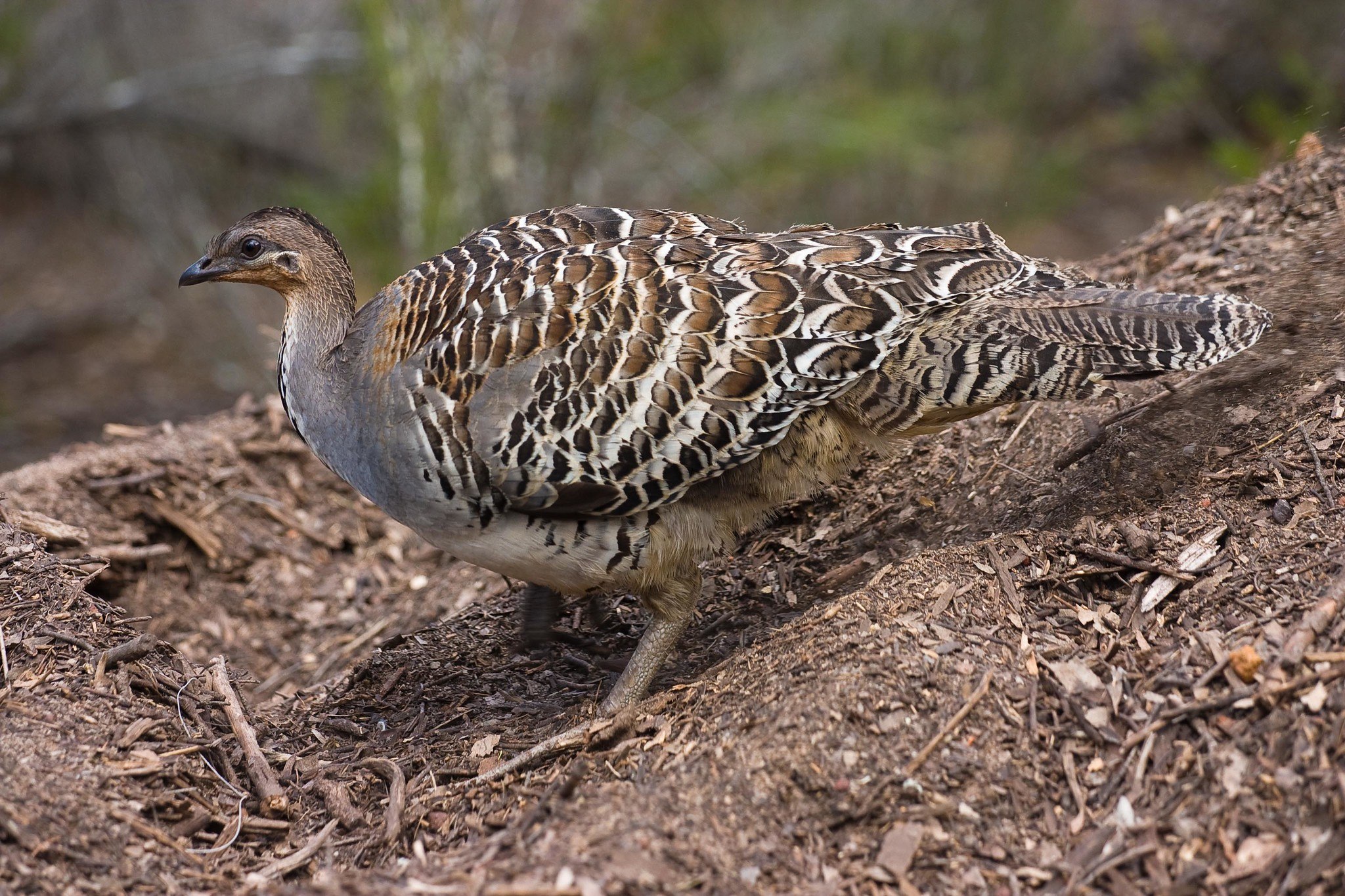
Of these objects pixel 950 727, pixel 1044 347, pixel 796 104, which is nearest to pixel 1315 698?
pixel 950 727

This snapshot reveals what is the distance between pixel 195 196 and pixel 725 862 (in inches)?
445

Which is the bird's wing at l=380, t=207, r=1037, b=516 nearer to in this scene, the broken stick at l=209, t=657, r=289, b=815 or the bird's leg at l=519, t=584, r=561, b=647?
the bird's leg at l=519, t=584, r=561, b=647

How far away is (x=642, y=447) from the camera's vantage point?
4281mm

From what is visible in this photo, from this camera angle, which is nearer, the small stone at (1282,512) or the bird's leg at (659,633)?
the small stone at (1282,512)

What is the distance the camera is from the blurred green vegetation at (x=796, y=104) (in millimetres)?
10461

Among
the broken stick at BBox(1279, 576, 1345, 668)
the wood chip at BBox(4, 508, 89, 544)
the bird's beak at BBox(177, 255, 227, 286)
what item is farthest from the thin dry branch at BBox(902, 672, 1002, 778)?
the wood chip at BBox(4, 508, 89, 544)

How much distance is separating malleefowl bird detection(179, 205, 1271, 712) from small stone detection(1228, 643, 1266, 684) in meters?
1.17

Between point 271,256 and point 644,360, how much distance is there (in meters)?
1.87

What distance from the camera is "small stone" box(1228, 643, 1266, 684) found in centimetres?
347

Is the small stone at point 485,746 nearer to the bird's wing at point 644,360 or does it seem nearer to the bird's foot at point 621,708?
the bird's foot at point 621,708

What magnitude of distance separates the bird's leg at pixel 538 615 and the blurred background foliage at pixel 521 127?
6.10m

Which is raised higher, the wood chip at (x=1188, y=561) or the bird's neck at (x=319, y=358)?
the bird's neck at (x=319, y=358)

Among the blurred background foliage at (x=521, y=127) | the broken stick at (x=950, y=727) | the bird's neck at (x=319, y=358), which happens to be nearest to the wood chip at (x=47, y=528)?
the bird's neck at (x=319, y=358)

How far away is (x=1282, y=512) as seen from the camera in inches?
160
